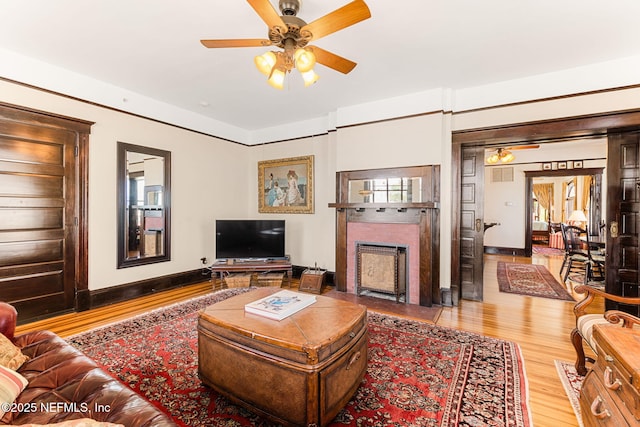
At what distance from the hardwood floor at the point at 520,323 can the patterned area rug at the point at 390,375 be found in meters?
0.12

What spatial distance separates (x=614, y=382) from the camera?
130cm

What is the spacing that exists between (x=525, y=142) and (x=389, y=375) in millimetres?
3374

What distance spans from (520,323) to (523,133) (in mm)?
2210

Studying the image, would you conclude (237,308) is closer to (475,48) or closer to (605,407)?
(605,407)

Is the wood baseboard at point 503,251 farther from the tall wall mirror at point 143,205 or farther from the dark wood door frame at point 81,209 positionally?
the dark wood door frame at point 81,209

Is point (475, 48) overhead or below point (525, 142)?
overhead

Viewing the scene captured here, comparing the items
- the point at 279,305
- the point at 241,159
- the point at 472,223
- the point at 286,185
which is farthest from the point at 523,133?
the point at 241,159

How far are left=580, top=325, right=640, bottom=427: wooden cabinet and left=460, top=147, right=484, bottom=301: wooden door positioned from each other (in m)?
2.49

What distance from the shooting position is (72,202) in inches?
135

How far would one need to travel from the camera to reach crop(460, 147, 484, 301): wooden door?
4.01 meters

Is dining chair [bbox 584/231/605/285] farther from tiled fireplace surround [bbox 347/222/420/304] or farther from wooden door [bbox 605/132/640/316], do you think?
tiled fireplace surround [bbox 347/222/420/304]

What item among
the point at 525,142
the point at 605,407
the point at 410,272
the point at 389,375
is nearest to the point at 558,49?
the point at 525,142

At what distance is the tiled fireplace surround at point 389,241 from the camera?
3.84m

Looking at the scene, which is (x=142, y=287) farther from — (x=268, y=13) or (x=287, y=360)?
(x=268, y=13)
